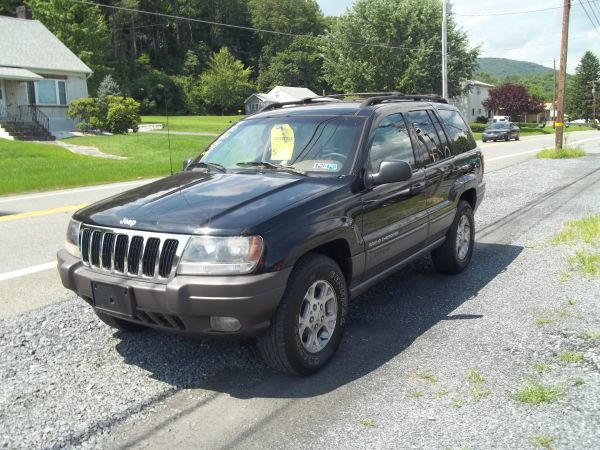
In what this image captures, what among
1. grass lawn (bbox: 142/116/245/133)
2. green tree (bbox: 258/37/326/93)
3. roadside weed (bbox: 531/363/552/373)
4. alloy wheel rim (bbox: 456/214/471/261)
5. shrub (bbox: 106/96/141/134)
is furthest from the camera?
green tree (bbox: 258/37/326/93)

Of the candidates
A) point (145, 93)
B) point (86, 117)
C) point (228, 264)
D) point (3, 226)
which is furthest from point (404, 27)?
point (228, 264)

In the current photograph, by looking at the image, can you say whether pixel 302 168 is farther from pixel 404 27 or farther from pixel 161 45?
pixel 161 45

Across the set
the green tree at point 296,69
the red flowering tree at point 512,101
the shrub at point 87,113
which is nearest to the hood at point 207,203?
the shrub at point 87,113

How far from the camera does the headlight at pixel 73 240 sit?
3945mm

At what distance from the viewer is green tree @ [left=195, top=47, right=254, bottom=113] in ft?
258

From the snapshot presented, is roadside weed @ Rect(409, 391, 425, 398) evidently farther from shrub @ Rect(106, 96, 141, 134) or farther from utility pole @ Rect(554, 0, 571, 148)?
shrub @ Rect(106, 96, 141, 134)

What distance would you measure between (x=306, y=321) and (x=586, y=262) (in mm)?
4003

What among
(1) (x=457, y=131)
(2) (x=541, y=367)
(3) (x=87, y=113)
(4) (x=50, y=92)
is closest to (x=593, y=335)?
(2) (x=541, y=367)

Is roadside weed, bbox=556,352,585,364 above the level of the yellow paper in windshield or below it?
below

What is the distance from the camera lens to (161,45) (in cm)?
9925

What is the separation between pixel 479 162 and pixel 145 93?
75.3 metres

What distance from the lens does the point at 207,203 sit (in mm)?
3717

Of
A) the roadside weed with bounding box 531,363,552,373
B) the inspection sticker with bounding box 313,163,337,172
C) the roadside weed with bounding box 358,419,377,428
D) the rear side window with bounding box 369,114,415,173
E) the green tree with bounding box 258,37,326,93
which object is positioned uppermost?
the green tree with bounding box 258,37,326,93

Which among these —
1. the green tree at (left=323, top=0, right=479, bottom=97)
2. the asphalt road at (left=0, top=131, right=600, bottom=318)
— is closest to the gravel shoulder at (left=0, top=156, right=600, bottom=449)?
the asphalt road at (left=0, top=131, right=600, bottom=318)
